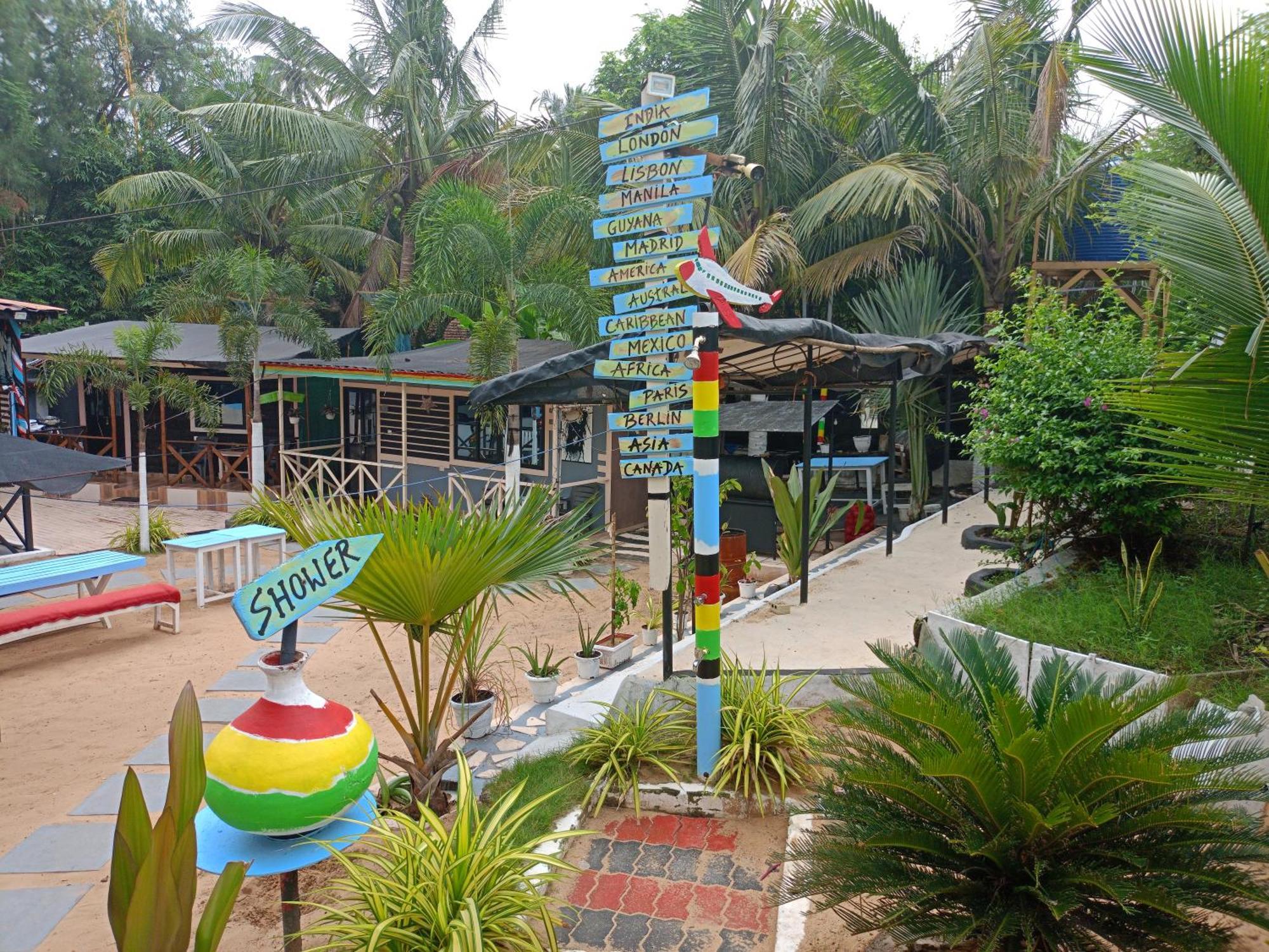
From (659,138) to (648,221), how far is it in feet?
1.40

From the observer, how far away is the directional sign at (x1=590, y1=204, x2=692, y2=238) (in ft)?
16.0

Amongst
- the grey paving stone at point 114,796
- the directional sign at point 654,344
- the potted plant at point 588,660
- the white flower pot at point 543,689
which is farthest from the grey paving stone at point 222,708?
the directional sign at point 654,344

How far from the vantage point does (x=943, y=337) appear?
1085 cm

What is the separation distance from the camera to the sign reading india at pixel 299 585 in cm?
301

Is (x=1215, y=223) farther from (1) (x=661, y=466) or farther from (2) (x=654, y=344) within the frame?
(1) (x=661, y=466)

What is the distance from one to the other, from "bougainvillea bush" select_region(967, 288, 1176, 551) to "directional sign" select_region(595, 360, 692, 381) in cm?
244

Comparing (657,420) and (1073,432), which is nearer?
(657,420)

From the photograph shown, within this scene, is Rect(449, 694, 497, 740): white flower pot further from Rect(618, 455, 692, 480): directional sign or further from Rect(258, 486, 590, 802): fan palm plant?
Rect(618, 455, 692, 480): directional sign

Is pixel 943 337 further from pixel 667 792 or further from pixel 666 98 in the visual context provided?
pixel 667 792

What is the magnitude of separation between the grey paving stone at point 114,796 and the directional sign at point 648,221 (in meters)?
4.06

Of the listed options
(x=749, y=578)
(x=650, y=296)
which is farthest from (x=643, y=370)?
Result: (x=749, y=578)

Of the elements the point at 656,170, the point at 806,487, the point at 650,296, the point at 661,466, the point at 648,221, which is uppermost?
the point at 656,170

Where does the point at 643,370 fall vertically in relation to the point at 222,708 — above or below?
above

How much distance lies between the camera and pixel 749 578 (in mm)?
9008
